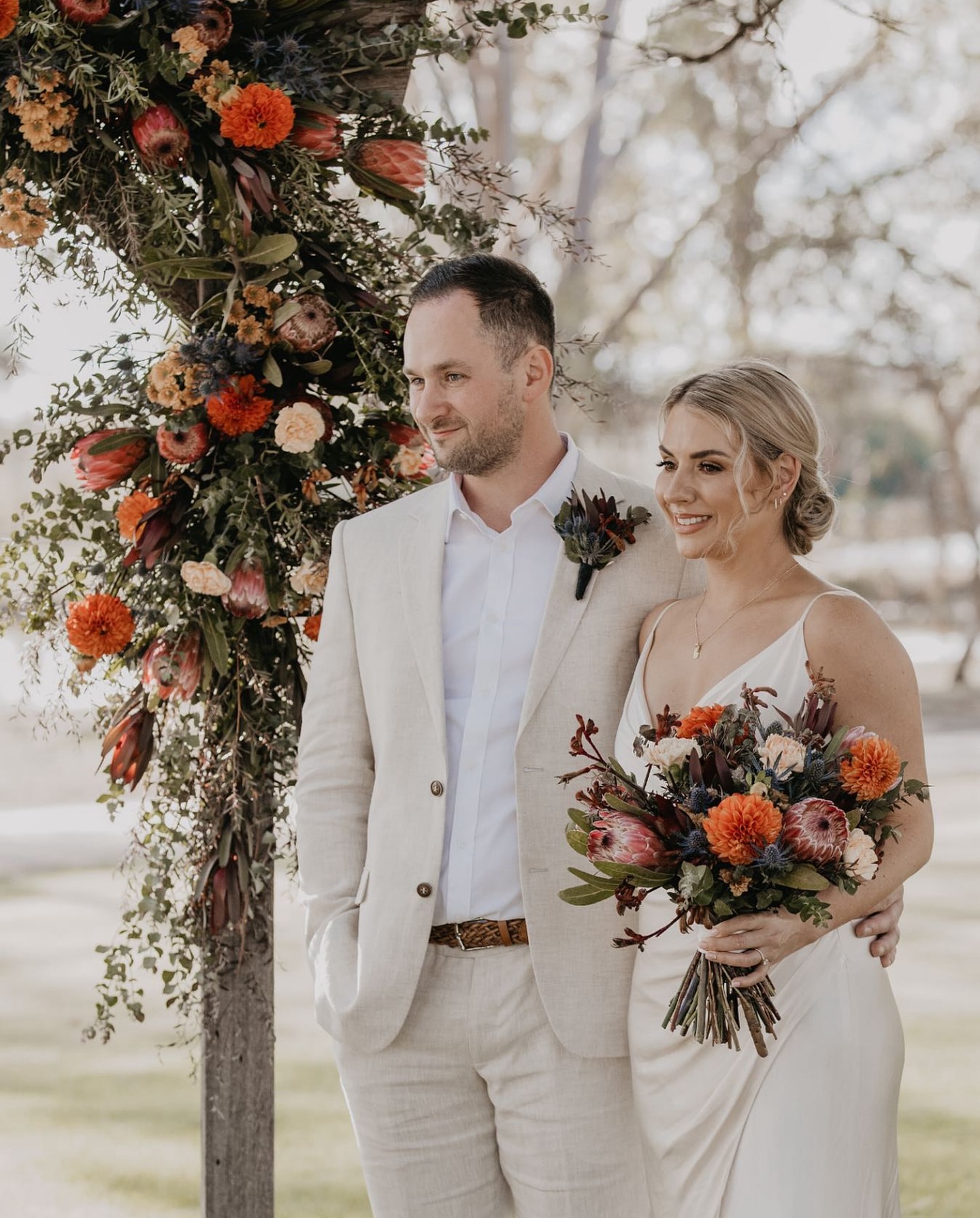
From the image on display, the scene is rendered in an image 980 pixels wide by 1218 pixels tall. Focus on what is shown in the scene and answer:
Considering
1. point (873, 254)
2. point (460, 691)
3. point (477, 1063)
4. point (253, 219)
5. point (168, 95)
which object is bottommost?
point (477, 1063)

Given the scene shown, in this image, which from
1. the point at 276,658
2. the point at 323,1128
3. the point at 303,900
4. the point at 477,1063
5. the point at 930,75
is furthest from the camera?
the point at 930,75

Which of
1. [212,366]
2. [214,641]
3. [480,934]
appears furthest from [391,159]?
[480,934]

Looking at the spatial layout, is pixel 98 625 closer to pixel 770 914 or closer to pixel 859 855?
pixel 770 914

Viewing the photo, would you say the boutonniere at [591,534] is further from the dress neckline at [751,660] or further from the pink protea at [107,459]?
the pink protea at [107,459]

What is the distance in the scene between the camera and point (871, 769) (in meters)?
1.97

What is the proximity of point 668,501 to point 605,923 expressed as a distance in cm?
75

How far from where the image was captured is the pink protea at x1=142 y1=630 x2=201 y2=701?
281cm

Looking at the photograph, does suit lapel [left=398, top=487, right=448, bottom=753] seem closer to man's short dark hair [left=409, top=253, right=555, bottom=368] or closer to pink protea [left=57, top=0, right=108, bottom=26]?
man's short dark hair [left=409, top=253, right=555, bottom=368]

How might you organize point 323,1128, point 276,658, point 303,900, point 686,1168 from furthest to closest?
point 323,1128, point 276,658, point 303,900, point 686,1168

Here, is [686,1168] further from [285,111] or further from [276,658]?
[285,111]

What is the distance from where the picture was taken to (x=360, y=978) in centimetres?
245

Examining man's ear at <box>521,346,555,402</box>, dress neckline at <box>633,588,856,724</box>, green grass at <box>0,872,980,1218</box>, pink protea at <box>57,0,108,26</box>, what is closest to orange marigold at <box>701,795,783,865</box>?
dress neckline at <box>633,588,856,724</box>

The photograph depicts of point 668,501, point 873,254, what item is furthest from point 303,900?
point 873,254

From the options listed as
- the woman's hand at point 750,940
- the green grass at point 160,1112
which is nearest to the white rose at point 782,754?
the woman's hand at point 750,940
